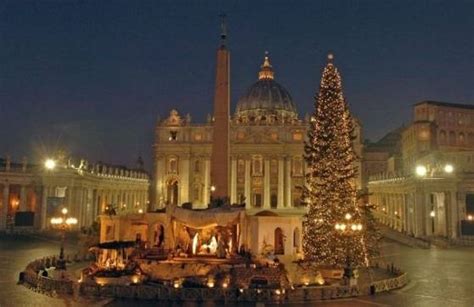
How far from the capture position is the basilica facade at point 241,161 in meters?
87.0

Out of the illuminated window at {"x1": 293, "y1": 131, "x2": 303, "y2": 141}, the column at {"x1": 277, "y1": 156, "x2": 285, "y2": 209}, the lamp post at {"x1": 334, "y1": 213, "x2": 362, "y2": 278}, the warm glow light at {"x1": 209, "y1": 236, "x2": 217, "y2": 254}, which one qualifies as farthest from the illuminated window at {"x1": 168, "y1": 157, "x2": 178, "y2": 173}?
the lamp post at {"x1": 334, "y1": 213, "x2": 362, "y2": 278}

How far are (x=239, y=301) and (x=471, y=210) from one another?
42.6 m

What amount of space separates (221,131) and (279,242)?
7.67 metres

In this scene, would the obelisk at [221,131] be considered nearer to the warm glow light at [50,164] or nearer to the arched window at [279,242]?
the arched window at [279,242]

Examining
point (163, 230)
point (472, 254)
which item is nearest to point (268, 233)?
point (163, 230)

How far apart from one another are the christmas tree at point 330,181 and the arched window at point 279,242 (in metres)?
1.85

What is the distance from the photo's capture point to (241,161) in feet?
290

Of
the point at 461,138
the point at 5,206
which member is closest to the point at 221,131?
the point at 5,206

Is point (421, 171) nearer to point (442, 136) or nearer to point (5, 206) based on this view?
point (442, 136)

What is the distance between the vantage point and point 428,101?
75.4 m

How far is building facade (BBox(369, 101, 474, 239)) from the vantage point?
175 ft

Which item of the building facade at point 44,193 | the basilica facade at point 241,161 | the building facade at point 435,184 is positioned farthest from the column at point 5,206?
the building facade at point 435,184

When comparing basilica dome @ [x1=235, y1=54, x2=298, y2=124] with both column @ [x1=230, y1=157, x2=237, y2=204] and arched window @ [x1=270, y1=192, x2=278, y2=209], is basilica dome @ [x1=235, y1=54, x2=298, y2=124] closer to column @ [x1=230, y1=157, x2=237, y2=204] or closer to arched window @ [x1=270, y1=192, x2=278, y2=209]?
column @ [x1=230, y1=157, x2=237, y2=204]

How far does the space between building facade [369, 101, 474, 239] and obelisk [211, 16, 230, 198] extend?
20.0m
